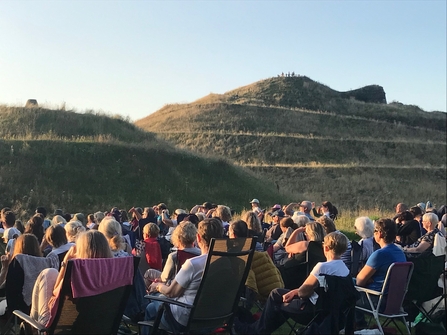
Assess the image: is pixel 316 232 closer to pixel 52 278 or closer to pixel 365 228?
pixel 365 228

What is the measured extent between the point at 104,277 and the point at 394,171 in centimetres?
4998

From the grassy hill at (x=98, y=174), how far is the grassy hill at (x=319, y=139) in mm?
5951

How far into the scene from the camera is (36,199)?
26.2 m

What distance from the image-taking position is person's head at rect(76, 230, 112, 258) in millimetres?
4988

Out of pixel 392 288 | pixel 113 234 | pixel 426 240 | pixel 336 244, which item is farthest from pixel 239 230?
pixel 426 240

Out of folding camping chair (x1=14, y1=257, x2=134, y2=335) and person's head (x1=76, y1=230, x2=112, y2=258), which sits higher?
person's head (x1=76, y1=230, x2=112, y2=258)

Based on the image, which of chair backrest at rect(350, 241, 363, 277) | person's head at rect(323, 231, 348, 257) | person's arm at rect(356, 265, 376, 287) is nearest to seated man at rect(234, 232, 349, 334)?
person's head at rect(323, 231, 348, 257)

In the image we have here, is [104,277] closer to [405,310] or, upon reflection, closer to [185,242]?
[185,242]

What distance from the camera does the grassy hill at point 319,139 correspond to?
4484cm

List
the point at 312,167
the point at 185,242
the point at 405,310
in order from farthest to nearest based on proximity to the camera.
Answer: the point at 312,167 → the point at 405,310 → the point at 185,242

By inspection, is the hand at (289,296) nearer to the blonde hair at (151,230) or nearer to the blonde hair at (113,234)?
the blonde hair at (113,234)

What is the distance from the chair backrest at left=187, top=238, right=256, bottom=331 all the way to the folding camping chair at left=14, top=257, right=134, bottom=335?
2.44 feet

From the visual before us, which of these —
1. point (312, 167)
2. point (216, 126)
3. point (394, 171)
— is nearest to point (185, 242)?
point (312, 167)

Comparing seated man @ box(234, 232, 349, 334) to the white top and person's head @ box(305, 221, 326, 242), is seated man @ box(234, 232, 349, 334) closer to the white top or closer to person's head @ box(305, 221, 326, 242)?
the white top
